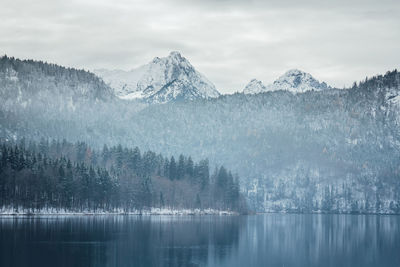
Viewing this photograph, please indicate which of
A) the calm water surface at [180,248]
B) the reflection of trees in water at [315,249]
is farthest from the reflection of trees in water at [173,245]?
the reflection of trees in water at [315,249]

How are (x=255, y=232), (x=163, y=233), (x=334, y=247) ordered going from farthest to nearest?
1. (x=255, y=232)
2. (x=163, y=233)
3. (x=334, y=247)

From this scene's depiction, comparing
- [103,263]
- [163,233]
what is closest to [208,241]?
[163,233]


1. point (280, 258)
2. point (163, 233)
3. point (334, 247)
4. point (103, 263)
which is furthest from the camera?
point (163, 233)

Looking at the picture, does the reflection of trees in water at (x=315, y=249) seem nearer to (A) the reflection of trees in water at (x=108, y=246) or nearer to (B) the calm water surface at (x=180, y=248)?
(B) the calm water surface at (x=180, y=248)

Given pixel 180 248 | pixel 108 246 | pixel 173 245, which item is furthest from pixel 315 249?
pixel 108 246

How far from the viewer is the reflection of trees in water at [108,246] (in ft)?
304

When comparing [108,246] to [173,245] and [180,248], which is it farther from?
[173,245]

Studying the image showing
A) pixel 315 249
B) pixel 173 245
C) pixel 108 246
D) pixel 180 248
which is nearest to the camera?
pixel 108 246

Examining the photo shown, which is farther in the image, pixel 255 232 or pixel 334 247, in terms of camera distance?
pixel 255 232

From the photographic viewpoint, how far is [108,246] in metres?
112

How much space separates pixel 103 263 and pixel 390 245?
69751 millimetres

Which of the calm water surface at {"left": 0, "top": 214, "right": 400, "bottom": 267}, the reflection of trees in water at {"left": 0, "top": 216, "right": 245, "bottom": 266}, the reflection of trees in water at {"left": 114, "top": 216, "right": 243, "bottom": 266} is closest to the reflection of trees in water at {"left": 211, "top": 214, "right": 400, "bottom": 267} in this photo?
the calm water surface at {"left": 0, "top": 214, "right": 400, "bottom": 267}

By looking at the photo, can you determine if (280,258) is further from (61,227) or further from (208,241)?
(61,227)

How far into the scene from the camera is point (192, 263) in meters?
95.9
